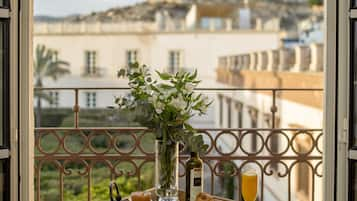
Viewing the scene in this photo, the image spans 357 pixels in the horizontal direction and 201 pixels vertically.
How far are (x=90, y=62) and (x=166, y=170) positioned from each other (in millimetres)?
11746

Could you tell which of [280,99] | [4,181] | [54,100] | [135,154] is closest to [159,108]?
[4,181]

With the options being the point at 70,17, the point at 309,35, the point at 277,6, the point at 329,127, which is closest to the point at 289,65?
the point at 309,35

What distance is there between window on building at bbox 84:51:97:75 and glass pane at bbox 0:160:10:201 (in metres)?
10.6

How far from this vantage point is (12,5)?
2.24 m

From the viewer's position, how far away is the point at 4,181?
7.39ft

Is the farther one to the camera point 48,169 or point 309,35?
point 309,35

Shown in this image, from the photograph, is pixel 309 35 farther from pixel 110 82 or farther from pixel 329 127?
pixel 329 127

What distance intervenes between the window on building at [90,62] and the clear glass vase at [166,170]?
10.9 meters

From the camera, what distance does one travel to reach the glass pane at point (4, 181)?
2246 mm

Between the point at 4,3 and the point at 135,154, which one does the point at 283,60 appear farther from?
the point at 4,3

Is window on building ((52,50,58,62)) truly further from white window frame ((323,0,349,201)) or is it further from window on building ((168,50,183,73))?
white window frame ((323,0,349,201))

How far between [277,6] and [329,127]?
11.5 meters

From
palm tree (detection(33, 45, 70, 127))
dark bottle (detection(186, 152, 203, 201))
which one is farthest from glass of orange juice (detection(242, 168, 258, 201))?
palm tree (detection(33, 45, 70, 127))

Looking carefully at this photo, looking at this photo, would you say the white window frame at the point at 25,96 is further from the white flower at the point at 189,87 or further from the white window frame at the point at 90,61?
the white window frame at the point at 90,61
